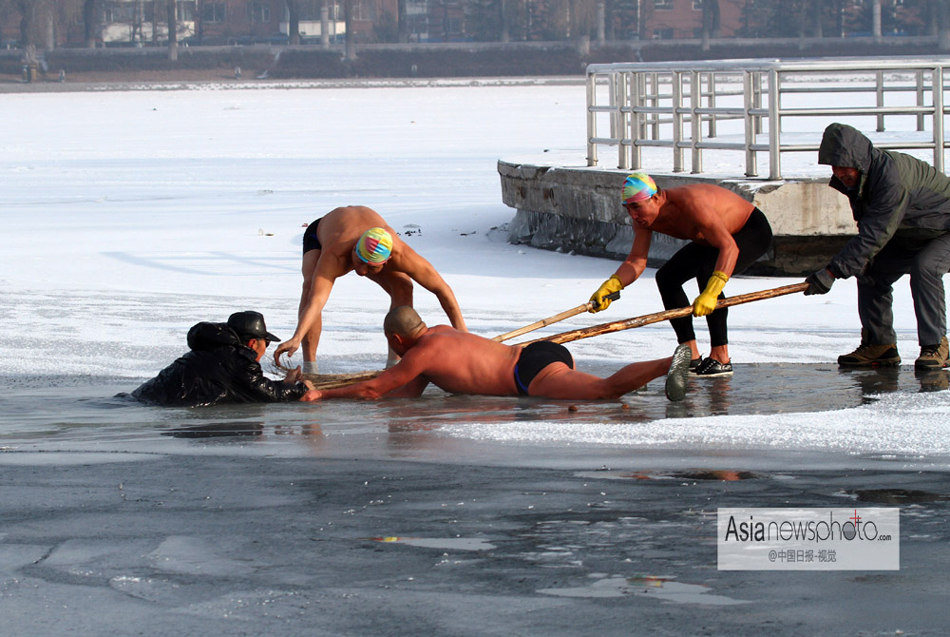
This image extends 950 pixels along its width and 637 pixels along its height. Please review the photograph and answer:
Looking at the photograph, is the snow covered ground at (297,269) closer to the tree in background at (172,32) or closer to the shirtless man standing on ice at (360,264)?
the shirtless man standing on ice at (360,264)

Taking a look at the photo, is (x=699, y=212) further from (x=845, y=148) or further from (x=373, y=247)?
(x=373, y=247)

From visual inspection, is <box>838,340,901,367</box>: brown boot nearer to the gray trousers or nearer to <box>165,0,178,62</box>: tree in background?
the gray trousers

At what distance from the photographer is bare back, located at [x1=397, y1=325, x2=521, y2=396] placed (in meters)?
6.52

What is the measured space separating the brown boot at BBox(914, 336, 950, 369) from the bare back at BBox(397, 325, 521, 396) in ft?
7.43

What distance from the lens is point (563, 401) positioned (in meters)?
6.61

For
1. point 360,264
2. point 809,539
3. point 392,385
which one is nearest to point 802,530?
point 809,539

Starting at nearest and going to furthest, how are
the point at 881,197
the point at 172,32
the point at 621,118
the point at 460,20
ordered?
the point at 881,197
the point at 621,118
the point at 172,32
the point at 460,20

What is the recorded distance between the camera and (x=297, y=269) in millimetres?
12070

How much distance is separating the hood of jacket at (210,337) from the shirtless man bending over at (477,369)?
509 millimetres

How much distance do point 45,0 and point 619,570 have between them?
87410 mm

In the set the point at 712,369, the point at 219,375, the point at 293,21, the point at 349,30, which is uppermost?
the point at 293,21

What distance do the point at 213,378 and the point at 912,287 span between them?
150 inches

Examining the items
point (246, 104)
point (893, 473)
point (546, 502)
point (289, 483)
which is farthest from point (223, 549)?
point (246, 104)

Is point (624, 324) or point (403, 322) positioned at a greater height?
point (403, 322)
